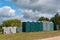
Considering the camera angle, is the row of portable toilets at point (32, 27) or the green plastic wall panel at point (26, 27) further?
the green plastic wall panel at point (26, 27)

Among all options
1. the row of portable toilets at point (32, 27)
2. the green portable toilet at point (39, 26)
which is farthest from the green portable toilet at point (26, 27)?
the green portable toilet at point (39, 26)

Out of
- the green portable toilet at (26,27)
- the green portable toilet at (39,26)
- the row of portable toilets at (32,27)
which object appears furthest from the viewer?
the green portable toilet at (39,26)

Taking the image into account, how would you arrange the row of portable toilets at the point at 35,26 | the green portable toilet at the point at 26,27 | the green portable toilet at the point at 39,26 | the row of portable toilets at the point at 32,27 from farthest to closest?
the green portable toilet at the point at 39,26
the row of portable toilets at the point at 35,26
the green portable toilet at the point at 26,27
the row of portable toilets at the point at 32,27

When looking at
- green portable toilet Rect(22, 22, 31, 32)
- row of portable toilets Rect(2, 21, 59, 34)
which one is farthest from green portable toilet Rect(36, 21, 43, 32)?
green portable toilet Rect(22, 22, 31, 32)

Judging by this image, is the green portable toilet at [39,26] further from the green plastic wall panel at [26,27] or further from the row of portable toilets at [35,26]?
the green plastic wall panel at [26,27]

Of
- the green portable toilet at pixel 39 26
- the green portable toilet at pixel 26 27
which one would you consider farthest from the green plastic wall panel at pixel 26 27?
the green portable toilet at pixel 39 26

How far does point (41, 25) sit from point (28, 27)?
21.1ft

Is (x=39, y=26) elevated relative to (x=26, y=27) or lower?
elevated

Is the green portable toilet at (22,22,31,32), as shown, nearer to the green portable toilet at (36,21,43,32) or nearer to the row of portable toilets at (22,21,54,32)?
the row of portable toilets at (22,21,54,32)

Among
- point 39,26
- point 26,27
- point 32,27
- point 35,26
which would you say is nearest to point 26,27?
point 26,27

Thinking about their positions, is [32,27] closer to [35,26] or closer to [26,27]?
[35,26]

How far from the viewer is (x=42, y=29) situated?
60344 millimetres

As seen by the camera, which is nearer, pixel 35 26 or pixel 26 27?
pixel 26 27

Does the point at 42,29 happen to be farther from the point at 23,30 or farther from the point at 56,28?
the point at 56,28
